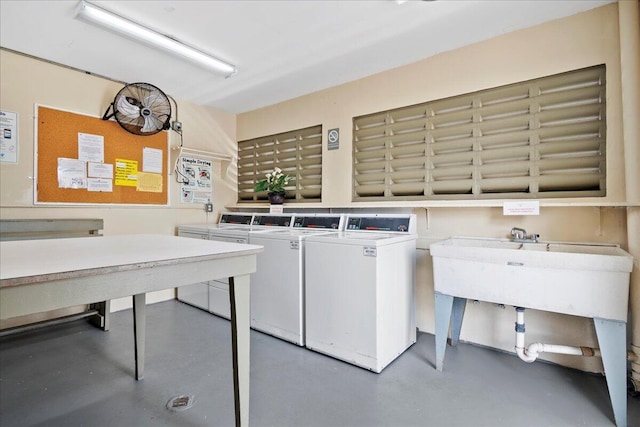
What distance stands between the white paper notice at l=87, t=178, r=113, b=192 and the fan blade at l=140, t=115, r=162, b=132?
0.67m

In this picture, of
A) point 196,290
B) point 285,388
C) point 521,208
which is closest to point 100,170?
point 196,290

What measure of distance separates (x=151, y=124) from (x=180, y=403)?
9.00 feet

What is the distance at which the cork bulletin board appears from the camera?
294 centimetres

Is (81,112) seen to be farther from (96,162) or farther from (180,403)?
(180,403)

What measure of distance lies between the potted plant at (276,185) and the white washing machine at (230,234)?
24cm

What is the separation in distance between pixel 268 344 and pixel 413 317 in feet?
4.11

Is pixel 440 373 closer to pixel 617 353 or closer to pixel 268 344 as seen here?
pixel 617 353

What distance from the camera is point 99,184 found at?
128 inches

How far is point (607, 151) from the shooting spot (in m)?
2.01

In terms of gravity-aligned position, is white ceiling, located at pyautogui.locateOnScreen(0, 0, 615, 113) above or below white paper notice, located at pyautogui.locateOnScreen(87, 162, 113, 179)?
above

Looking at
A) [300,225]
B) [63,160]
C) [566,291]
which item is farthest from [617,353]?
[63,160]

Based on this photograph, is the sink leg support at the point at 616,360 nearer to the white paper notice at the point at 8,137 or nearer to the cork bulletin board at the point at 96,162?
the cork bulletin board at the point at 96,162

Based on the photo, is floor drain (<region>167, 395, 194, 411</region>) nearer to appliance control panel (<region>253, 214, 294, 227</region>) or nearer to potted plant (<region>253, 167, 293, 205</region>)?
appliance control panel (<region>253, 214, 294, 227</region>)


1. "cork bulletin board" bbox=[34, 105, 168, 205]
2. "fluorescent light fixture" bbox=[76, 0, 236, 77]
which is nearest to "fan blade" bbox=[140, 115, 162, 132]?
"cork bulletin board" bbox=[34, 105, 168, 205]
